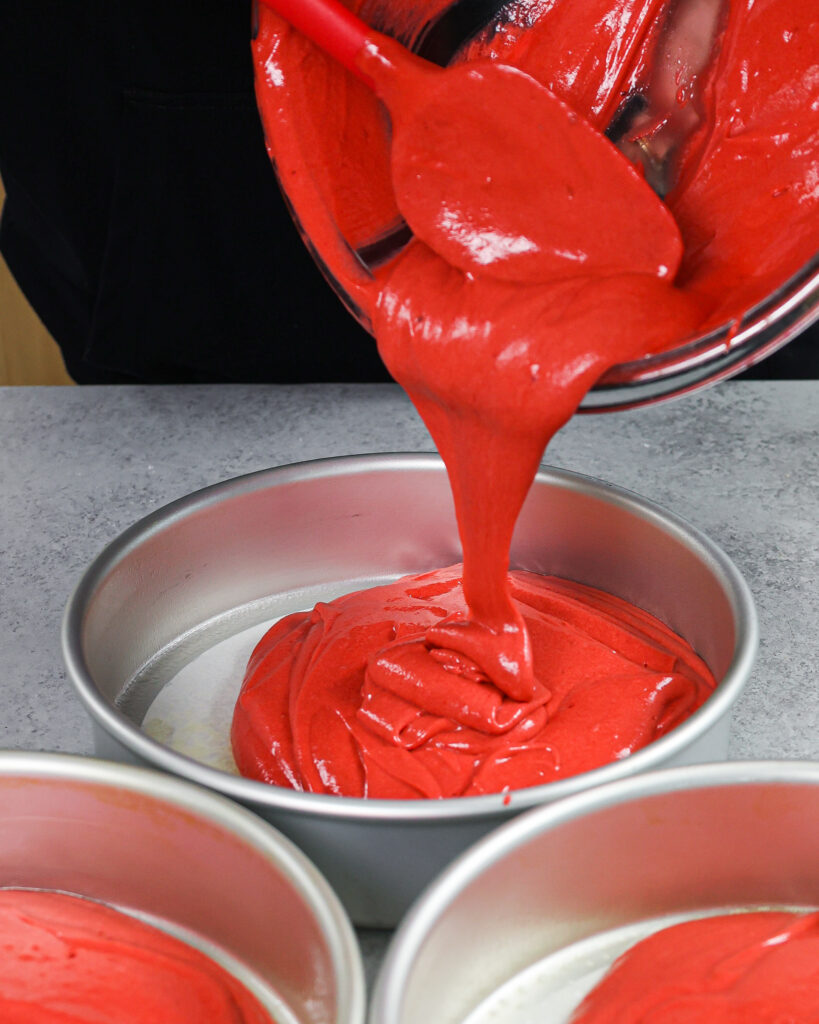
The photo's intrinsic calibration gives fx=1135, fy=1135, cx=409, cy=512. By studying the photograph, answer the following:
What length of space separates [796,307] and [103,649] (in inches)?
29.0

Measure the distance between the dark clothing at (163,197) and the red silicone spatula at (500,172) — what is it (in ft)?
2.28

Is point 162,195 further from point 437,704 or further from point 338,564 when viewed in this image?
point 437,704

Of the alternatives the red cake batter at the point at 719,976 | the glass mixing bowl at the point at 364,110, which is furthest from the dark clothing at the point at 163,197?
the red cake batter at the point at 719,976

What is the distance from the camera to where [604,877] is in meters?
0.83

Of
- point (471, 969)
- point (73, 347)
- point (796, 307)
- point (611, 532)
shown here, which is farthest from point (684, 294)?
point (73, 347)

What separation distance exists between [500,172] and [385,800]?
521mm

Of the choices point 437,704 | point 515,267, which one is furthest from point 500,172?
point 437,704

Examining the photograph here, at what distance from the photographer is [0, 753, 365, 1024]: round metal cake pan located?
2.44ft

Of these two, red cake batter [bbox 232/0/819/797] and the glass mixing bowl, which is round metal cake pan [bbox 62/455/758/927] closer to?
red cake batter [bbox 232/0/819/797]

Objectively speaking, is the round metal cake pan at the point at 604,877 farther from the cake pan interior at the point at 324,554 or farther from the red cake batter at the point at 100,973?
the cake pan interior at the point at 324,554

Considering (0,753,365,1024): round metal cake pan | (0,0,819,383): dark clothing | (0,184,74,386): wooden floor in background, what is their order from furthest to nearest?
(0,184,74,386): wooden floor in background < (0,0,819,383): dark clothing < (0,753,365,1024): round metal cake pan

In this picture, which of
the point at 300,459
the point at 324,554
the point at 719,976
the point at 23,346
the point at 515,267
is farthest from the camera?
the point at 23,346

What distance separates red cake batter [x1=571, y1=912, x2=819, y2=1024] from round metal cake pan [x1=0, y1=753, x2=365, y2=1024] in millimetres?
204

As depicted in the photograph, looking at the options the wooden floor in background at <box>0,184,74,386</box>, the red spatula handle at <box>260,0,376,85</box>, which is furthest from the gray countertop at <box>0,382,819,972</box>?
the wooden floor in background at <box>0,184,74,386</box>
